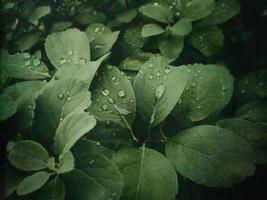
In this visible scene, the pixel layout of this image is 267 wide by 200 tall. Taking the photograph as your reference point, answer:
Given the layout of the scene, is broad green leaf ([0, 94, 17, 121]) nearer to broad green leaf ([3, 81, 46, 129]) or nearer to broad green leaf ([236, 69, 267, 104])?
broad green leaf ([3, 81, 46, 129])

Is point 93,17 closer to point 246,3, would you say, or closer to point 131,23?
point 131,23

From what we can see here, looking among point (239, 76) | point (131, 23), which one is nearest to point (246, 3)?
point (239, 76)

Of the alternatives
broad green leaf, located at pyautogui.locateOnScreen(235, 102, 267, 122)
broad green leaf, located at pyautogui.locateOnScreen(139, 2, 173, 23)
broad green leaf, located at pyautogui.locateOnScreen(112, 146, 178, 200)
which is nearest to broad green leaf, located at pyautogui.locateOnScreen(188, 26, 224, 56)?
broad green leaf, located at pyautogui.locateOnScreen(139, 2, 173, 23)

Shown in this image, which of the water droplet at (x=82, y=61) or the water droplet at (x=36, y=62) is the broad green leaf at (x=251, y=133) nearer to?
the water droplet at (x=82, y=61)

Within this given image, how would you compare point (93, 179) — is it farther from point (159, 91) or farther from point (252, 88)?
point (252, 88)

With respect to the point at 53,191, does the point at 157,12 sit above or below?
above

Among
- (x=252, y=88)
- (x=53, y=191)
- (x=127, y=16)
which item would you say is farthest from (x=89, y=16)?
(x=53, y=191)
